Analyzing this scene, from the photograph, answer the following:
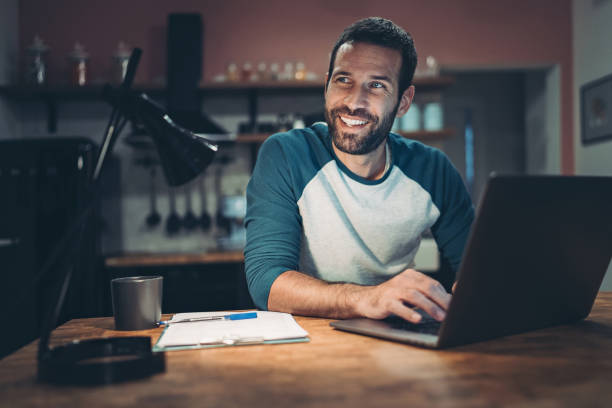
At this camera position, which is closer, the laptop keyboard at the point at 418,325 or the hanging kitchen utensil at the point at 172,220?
the laptop keyboard at the point at 418,325

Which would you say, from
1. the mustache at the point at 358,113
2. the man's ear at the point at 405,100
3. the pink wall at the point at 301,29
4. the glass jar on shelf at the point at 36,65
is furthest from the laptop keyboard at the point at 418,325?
the glass jar on shelf at the point at 36,65

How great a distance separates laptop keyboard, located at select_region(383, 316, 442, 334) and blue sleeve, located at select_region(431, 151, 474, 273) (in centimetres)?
59

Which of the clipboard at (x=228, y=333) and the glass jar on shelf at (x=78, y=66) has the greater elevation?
the glass jar on shelf at (x=78, y=66)

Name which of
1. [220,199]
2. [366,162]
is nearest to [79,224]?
[366,162]

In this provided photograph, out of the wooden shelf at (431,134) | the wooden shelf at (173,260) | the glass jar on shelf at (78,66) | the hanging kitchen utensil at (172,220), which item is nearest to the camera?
the wooden shelf at (173,260)

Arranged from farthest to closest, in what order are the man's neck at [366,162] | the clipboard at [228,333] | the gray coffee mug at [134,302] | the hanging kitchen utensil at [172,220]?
the hanging kitchen utensil at [172,220] → the man's neck at [366,162] → the gray coffee mug at [134,302] → the clipboard at [228,333]

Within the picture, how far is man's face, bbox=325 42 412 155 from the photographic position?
53.7 inches

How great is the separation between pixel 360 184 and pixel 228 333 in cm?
70

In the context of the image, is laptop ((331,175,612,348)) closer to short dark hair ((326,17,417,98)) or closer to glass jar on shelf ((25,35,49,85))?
short dark hair ((326,17,417,98))

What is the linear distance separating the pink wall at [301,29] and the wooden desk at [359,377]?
3337 millimetres

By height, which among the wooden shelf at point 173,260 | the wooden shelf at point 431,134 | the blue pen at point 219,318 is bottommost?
the wooden shelf at point 173,260

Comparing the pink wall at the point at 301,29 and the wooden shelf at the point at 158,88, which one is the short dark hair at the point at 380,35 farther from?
the pink wall at the point at 301,29

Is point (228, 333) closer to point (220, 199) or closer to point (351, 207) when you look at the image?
point (351, 207)

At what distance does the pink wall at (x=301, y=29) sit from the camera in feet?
12.2
